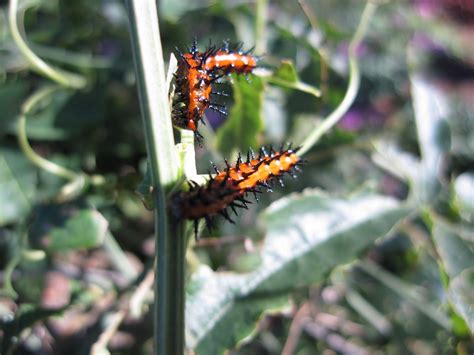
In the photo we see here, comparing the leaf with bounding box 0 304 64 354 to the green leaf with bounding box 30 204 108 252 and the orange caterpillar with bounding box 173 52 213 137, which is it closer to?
the green leaf with bounding box 30 204 108 252

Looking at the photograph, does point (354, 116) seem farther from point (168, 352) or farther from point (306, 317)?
point (168, 352)

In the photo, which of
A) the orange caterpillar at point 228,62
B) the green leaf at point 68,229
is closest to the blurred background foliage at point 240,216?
the green leaf at point 68,229

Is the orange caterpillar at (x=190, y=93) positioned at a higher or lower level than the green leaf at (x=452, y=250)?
higher

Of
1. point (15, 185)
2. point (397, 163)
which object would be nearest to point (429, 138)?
point (397, 163)

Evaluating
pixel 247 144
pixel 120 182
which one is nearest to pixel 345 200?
pixel 247 144

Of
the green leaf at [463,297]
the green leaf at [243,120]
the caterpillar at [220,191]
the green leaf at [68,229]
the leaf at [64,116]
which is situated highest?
the leaf at [64,116]

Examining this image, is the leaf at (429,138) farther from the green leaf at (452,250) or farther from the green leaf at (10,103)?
the green leaf at (10,103)

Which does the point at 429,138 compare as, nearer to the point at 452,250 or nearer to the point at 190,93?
the point at 452,250
